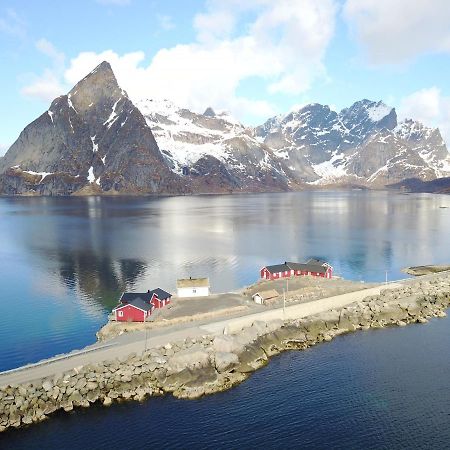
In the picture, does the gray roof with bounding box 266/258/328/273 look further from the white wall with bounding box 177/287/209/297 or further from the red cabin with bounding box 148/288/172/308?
the red cabin with bounding box 148/288/172/308

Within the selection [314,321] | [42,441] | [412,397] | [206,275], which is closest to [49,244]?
[206,275]

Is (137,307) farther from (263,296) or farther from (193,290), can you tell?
(263,296)

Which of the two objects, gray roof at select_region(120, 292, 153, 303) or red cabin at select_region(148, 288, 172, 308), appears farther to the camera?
red cabin at select_region(148, 288, 172, 308)

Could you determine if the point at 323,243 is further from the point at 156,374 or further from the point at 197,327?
the point at 156,374

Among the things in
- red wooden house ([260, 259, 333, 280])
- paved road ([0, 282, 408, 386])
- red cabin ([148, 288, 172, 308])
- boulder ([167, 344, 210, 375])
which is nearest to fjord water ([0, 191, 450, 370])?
red wooden house ([260, 259, 333, 280])

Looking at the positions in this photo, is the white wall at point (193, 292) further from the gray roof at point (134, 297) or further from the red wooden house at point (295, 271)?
the red wooden house at point (295, 271)
